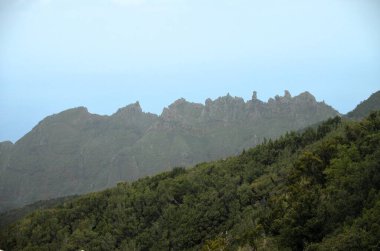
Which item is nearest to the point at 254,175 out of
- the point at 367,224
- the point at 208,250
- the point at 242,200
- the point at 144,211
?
the point at 242,200

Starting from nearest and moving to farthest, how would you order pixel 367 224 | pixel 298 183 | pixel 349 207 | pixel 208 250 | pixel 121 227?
pixel 367 224, pixel 349 207, pixel 208 250, pixel 298 183, pixel 121 227

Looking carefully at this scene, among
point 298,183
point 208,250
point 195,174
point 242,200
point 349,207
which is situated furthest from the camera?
point 195,174

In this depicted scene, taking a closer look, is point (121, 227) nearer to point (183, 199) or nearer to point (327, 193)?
point (183, 199)

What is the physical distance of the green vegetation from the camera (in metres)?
51.5

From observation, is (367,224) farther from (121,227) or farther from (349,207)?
(121,227)

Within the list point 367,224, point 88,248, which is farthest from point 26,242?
point 367,224

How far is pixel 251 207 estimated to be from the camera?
3179 inches

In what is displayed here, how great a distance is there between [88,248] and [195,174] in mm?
28400

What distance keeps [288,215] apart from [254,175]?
141 feet

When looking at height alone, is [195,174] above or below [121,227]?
above

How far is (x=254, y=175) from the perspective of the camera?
96.6 meters

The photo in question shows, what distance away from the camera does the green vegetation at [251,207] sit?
2028 inches

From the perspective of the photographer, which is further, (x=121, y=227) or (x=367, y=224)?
(x=121, y=227)

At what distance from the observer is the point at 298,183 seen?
213ft
